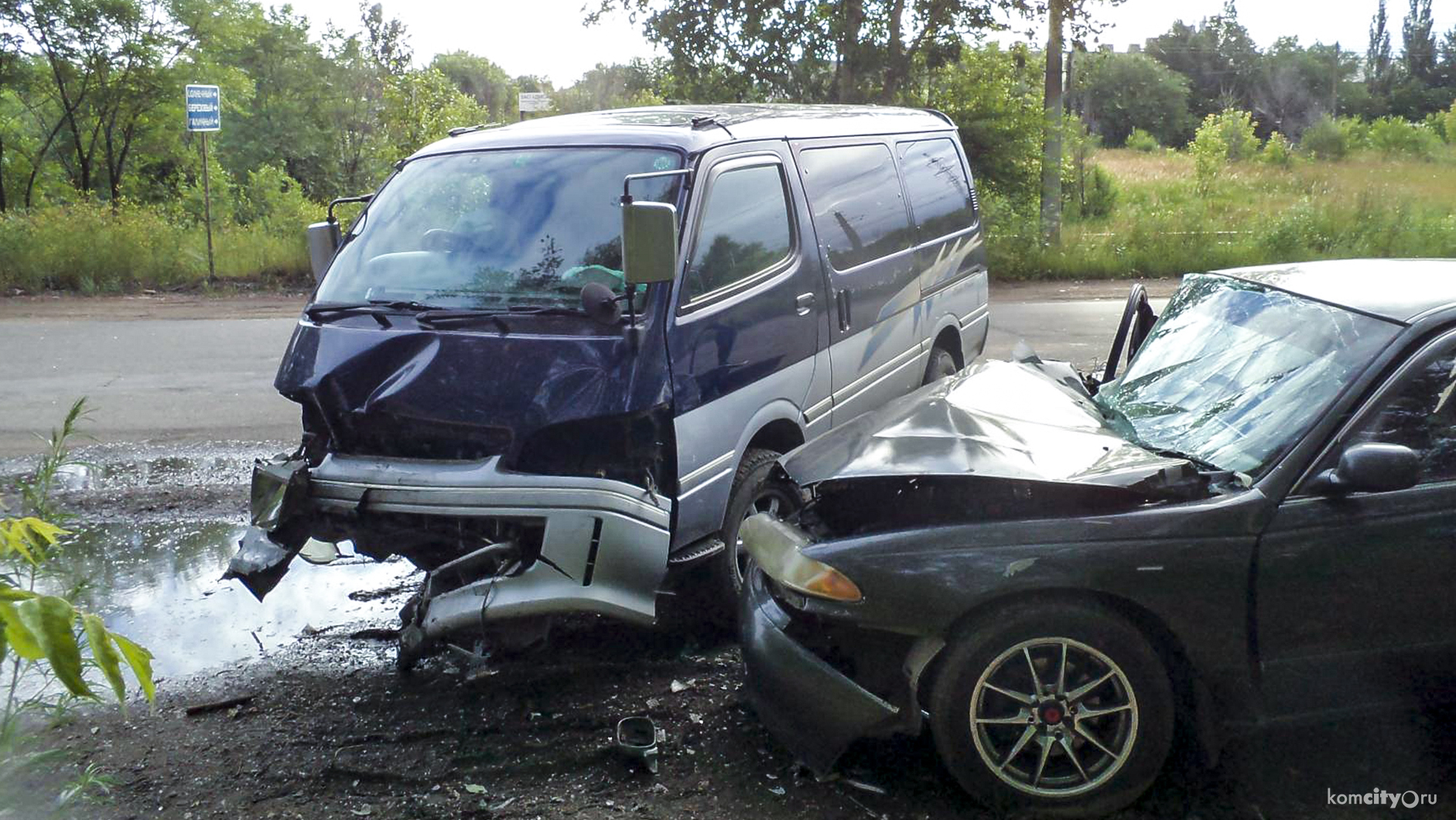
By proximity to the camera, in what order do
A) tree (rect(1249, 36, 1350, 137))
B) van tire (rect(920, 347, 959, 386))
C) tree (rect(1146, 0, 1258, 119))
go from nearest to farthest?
van tire (rect(920, 347, 959, 386)), tree (rect(1249, 36, 1350, 137)), tree (rect(1146, 0, 1258, 119))

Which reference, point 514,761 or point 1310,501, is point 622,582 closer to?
point 514,761

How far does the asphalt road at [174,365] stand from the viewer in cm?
884

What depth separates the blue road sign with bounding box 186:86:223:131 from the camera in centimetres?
1588

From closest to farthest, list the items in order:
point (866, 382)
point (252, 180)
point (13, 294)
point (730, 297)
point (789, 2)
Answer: point (730, 297) < point (866, 382) < point (13, 294) < point (789, 2) < point (252, 180)

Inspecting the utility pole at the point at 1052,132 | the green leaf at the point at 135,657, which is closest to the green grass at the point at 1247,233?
the utility pole at the point at 1052,132

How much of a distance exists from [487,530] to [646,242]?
1.20 m

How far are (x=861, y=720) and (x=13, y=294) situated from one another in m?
16.8

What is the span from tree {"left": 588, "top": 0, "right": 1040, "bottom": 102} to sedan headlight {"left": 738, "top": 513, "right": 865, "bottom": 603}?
54.3 ft

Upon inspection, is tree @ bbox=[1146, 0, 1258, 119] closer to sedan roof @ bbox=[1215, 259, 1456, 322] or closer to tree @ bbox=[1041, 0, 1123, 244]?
tree @ bbox=[1041, 0, 1123, 244]

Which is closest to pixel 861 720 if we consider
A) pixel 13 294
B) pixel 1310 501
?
pixel 1310 501

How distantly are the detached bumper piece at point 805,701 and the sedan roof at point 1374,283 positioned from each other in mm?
2064

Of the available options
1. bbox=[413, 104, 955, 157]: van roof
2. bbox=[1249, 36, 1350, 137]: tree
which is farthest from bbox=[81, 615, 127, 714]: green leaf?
bbox=[1249, 36, 1350, 137]: tree

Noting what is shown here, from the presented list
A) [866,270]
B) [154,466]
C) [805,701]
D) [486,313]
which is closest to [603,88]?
[154,466]

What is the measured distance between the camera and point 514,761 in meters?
3.92
